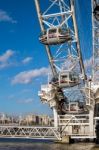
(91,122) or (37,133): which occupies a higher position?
(91,122)

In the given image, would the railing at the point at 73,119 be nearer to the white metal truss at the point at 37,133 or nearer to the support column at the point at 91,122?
the support column at the point at 91,122

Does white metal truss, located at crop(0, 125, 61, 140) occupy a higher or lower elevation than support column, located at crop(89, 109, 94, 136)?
lower

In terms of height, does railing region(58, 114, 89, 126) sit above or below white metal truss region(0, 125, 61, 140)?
above

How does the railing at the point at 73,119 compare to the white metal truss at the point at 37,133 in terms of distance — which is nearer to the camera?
the railing at the point at 73,119

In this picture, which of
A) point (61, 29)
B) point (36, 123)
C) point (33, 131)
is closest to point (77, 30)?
point (61, 29)

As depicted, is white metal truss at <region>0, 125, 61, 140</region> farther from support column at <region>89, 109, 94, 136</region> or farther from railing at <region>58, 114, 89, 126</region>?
support column at <region>89, 109, 94, 136</region>

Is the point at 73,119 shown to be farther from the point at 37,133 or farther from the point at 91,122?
the point at 37,133

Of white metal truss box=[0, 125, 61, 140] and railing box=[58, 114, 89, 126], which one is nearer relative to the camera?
railing box=[58, 114, 89, 126]

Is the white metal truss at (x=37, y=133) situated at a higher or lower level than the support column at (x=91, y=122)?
lower

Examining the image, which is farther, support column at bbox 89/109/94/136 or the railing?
the railing

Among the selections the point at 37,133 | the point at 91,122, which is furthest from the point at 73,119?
the point at 37,133

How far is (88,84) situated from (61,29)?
1034 centimetres

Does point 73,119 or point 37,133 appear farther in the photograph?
point 37,133

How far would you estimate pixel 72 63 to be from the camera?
79375 mm
